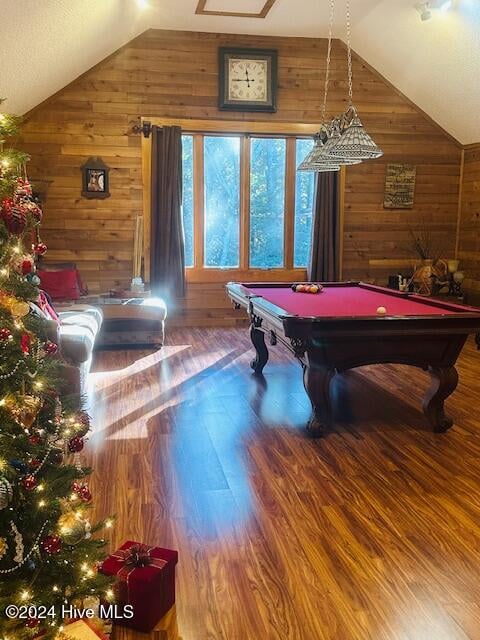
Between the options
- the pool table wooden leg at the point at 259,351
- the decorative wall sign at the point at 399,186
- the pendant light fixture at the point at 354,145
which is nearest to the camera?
the pendant light fixture at the point at 354,145

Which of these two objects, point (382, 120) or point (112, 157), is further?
point (382, 120)

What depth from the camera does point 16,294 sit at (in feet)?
5.35

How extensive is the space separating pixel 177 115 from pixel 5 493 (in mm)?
6021

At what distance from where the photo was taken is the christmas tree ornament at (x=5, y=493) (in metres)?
1.47

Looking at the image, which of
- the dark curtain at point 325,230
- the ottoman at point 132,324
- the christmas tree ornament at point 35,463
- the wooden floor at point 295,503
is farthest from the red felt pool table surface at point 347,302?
the dark curtain at point 325,230

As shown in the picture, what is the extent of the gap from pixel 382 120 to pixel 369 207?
3.52 feet

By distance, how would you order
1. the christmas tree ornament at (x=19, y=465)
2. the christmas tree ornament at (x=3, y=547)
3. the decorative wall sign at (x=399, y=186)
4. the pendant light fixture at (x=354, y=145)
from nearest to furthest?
the christmas tree ornament at (x=3, y=547), the christmas tree ornament at (x=19, y=465), the pendant light fixture at (x=354, y=145), the decorative wall sign at (x=399, y=186)

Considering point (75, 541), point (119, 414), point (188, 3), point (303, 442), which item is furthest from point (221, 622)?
point (188, 3)

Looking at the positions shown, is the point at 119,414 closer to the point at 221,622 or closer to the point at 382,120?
the point at 221,622

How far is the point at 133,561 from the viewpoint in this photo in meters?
1.89

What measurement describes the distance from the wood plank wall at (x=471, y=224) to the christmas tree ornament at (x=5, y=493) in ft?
21.8

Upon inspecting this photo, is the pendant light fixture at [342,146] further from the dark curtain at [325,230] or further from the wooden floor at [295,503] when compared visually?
the dark curtain at [325,230]

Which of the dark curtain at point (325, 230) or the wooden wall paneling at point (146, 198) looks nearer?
the wooden wall paneling at point (146, 198)

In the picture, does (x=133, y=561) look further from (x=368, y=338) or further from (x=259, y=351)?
(x=259, y=351)
